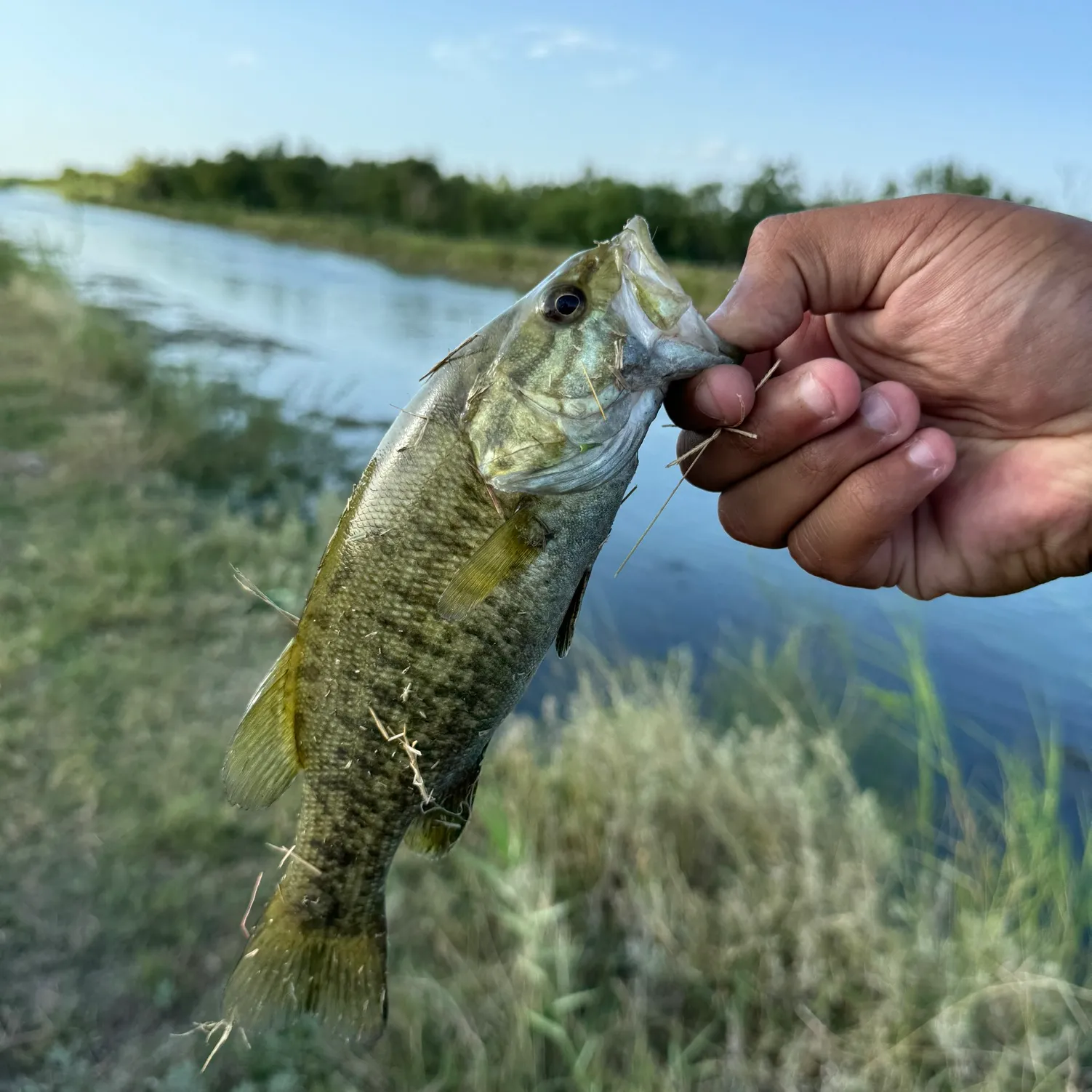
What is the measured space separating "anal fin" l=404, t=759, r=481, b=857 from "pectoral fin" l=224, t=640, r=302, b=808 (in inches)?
12.6

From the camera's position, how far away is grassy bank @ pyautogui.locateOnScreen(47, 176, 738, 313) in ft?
46.9

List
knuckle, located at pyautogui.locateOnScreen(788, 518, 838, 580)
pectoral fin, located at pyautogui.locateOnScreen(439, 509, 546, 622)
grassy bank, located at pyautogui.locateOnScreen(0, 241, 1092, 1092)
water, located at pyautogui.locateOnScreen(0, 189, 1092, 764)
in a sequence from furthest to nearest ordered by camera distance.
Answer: water, located at pyautogui.locateOnScreen(0, 189, 1092, 764) → grassy bank, located at pyautogui.locateOnScreen(0, 241, 1092, 1092) → knuckle, located at pyautogui.locateOnScreen(788, 518, 838, 580) → pectoral fin, located at pyautogui.locateOnScreen(439, 509, 546, 622)

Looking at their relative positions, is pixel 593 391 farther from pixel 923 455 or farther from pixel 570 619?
pixel 923 455

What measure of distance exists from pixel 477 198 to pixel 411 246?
3714mm

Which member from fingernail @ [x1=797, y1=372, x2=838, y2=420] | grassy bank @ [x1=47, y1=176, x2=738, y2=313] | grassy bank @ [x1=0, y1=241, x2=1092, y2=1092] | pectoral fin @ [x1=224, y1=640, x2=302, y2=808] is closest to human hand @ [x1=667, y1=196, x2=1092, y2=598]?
fingernail @ [x1=797, y1=372, x2=838, y2=420]

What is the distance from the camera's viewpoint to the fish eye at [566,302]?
1571mm

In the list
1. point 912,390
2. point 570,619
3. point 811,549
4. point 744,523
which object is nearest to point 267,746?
point 570,619

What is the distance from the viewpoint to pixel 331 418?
11539mm

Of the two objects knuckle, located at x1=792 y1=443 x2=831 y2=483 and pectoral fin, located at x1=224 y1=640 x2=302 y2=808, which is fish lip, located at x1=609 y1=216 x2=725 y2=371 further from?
pectoral fin, located at x1=224 y1=640 x2=302 y2=808

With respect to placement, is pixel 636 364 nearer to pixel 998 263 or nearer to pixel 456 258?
pixel 998 263

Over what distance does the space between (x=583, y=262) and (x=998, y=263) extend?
1.08 meters

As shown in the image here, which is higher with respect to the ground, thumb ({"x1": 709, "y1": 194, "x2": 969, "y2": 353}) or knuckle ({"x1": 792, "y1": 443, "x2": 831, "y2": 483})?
thumb ({"x1": 709, "y1": 194, "x2": 969, "y2": 353})

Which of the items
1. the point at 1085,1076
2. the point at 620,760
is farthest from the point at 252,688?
the point at 1085,1076

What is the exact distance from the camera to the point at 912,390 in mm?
1979
